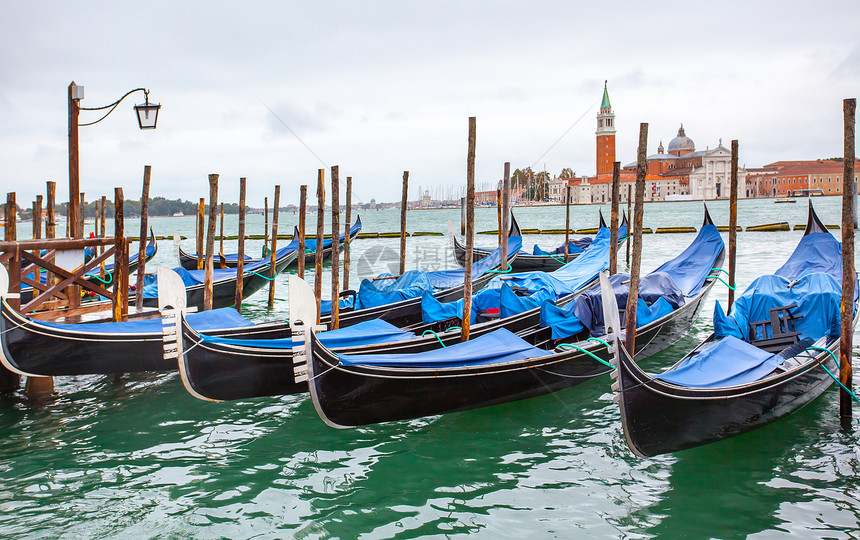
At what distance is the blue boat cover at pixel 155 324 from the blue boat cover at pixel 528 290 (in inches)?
67.0

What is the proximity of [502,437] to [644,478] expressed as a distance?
0.94 m

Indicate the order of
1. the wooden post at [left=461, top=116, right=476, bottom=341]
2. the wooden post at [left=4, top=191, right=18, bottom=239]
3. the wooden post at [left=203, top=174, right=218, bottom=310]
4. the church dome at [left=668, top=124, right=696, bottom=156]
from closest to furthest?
the wooden post at [left=461, top=116, right=476, bottom=341] → the wooden post at [left=203, top=174, right=218, bottom=310] → the wooden post at [left=4, top=191, right=18, bottom=239] → the church dome at [left=668, top=124, right=696, bottom=156]

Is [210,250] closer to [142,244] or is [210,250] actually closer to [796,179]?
[142,244]

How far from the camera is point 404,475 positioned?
3.70m

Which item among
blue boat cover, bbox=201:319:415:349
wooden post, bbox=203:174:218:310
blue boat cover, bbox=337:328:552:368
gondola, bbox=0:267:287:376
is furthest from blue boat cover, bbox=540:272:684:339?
wooden post, bbox=203:174:218:310

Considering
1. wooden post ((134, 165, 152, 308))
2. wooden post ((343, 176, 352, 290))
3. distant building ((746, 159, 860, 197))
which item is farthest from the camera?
distant building ((746, 159, 860, 197))

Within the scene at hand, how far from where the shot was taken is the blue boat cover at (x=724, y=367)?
3.77 m

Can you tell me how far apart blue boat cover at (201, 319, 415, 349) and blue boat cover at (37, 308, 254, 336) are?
0.62 m

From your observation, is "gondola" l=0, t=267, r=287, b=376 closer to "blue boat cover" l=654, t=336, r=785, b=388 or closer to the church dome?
"blue boat cover" l=654, t=336, r=785, b=388

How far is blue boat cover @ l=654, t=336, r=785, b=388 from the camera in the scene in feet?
12.4

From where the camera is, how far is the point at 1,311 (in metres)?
4.36

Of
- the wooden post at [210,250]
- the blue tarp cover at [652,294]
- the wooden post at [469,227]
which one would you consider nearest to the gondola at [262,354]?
the wooden post at [469,227]

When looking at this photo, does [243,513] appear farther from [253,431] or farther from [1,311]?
[1,311]

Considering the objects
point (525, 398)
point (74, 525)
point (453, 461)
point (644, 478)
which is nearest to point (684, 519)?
point (644, 478)
